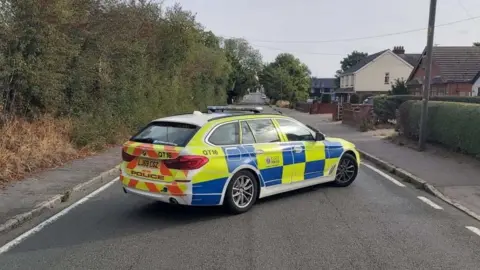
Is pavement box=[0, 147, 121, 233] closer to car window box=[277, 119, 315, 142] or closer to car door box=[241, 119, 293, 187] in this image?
car door box=[241, 119, 293, 187]

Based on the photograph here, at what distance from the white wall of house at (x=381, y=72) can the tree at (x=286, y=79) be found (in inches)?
633

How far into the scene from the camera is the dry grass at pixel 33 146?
9656 millimetres

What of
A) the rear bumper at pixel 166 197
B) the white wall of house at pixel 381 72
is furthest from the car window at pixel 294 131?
the white wall of house at pixel 381 72

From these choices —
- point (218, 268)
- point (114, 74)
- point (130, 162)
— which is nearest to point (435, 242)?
point (218, 268)

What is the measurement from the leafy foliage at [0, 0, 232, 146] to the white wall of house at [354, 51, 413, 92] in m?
51.8

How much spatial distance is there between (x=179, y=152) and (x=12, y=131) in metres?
6.06

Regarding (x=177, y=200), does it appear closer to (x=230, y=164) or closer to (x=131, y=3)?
(x=230, y=164)

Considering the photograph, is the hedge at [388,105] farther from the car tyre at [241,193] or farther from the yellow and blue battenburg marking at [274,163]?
the car tyre at [241,193]

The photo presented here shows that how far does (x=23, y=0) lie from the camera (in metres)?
10.9

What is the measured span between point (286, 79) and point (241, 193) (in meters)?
85.6

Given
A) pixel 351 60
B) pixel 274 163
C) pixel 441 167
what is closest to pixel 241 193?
pixel 274 163

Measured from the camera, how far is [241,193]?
285 inches

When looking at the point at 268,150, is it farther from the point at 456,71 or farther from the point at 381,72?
the point at 381,72

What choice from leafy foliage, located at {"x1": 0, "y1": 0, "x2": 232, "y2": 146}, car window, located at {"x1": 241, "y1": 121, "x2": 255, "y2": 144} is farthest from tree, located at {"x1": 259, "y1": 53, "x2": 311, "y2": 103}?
car window, located at {"x1": 241, "y1": 121, "x2": 255, "y2": 144}
